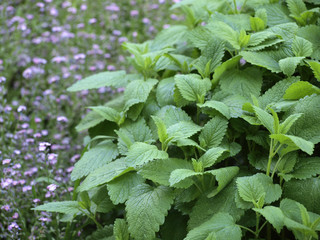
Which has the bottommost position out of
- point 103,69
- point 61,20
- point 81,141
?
point 81,141

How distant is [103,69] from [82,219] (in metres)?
1.89

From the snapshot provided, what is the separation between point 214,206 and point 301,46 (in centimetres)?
104

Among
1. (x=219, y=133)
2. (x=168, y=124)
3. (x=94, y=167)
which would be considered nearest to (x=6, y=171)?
(x=94, y=167)

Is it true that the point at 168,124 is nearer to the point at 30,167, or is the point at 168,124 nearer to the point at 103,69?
the point at 30,167

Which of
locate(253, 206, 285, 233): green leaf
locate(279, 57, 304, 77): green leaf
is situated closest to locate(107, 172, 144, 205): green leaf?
locate(253, 206, 285, 233): green leaf

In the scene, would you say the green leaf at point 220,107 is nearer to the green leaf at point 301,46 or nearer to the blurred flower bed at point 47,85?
the green leaf at point 301,46

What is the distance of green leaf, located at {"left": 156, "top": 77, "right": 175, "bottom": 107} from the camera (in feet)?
8.34

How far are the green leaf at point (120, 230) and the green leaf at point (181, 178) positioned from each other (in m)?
0.38

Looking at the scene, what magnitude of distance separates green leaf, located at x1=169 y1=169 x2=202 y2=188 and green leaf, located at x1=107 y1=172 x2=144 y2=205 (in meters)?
0.28

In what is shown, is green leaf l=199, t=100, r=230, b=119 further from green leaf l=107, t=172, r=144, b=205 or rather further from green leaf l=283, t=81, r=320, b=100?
green leaf l=107, t=172, r=144, b=205

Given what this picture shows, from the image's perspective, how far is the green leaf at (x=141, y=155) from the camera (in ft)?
6.40

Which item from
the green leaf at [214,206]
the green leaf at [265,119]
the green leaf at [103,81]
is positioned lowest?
the green leaf at [214,206]

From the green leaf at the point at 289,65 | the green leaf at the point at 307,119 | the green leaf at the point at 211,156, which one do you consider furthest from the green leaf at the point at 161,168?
the green leaf at the point at 289,65

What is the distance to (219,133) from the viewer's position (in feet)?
7.06
